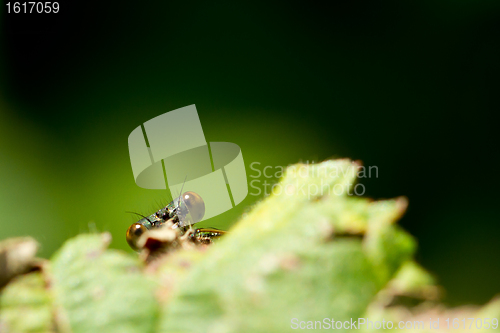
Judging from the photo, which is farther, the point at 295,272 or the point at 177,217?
the point at 177,217

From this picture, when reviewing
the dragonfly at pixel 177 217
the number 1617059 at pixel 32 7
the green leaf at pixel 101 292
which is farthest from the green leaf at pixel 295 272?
the number 1617059 at pixel 32 7

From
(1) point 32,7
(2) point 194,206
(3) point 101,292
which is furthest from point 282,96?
(3) point 101,292

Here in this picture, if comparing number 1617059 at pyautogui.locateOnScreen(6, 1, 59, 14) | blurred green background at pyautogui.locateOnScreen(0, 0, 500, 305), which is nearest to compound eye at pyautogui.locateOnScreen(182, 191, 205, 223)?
blurred green background at pyautogui.locateOnScreen(0, 0, 500, 305)

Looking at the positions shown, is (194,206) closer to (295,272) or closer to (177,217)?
(177,217)

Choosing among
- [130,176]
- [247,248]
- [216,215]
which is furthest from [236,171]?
[247,248]

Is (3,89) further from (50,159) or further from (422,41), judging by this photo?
(422,41)

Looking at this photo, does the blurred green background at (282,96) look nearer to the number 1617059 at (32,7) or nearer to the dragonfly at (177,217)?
the number 1617059 at (32,7)
